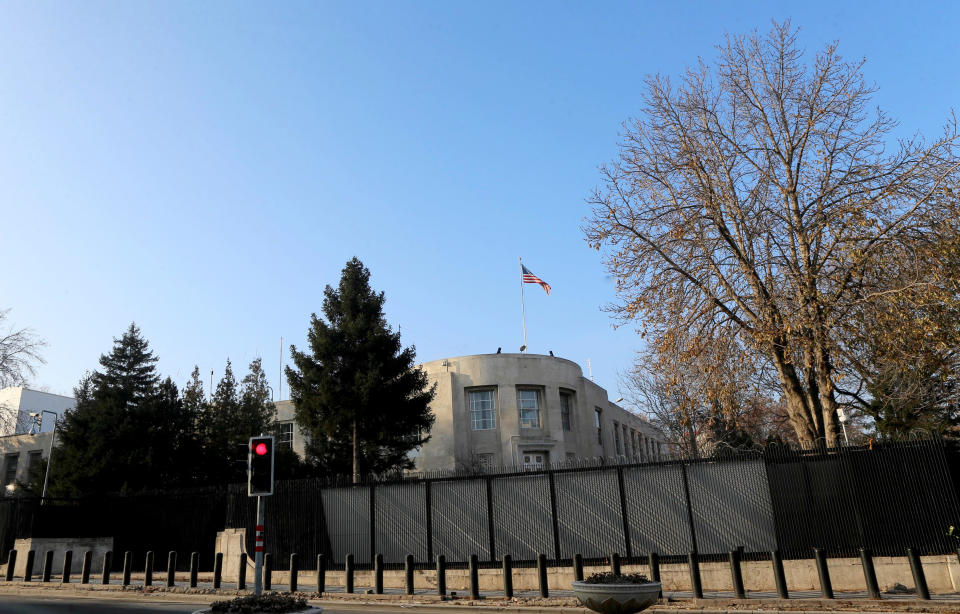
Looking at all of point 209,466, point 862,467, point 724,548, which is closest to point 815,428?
point 862,467

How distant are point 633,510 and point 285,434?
31950mm

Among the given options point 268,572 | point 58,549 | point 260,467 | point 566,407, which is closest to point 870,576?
point 260,467

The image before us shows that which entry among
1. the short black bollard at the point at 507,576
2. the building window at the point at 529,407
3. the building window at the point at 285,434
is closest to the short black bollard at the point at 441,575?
the short black bollard at the point at 507,576

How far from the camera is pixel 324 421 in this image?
97.7 ft

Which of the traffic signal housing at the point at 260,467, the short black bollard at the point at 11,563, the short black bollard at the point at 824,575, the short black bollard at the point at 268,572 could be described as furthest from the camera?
the short black bollard at the point at 11,563

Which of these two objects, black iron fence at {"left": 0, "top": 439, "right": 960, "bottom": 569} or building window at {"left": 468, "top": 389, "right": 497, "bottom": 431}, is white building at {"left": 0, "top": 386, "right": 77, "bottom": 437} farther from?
black iron fence at {"left": 0, "top": 439, "right": 960, "bottom": 569}

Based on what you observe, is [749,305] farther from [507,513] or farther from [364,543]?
[364,543]

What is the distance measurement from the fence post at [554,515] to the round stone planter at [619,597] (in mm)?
7711

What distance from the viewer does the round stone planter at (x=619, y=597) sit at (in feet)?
30.1

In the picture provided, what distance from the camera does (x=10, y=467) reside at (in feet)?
174

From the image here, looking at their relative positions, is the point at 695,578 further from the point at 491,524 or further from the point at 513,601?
the point at 491,524

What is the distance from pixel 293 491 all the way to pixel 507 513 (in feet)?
22.2

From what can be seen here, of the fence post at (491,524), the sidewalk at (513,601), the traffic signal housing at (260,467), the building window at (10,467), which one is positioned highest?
the building window at (10,467)

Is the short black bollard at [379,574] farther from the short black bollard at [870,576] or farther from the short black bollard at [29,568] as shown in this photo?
the short black bollard at [29,568]
